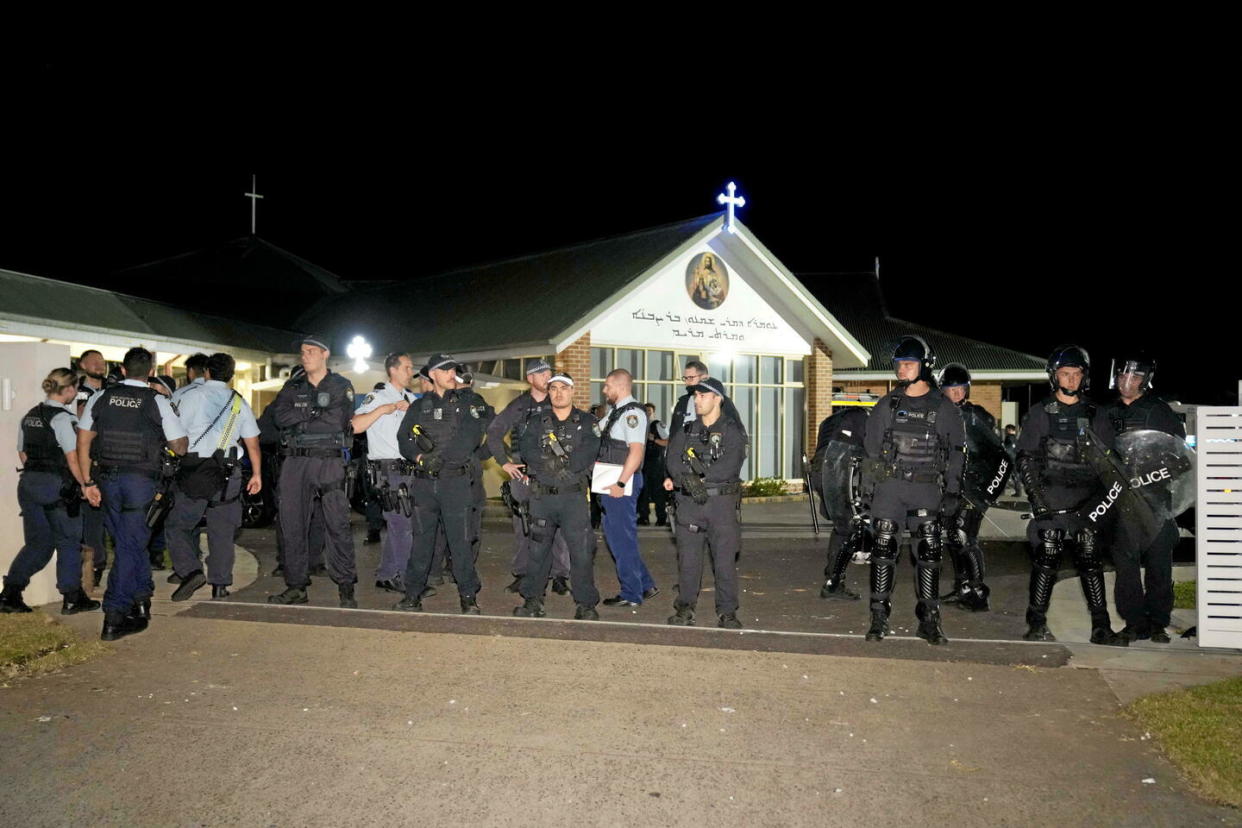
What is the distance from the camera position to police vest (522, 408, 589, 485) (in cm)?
761

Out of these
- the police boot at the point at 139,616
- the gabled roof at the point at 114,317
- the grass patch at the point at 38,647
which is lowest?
the grass patch at the point at 38,647

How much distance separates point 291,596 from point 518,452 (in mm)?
2290

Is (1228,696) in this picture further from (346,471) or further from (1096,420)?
(346,471)

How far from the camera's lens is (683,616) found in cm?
746

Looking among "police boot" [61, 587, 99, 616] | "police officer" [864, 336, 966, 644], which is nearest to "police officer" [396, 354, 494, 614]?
"police boot" [61, 587, 99, 616]

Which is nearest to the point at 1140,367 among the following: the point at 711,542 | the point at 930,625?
the point at 930,625

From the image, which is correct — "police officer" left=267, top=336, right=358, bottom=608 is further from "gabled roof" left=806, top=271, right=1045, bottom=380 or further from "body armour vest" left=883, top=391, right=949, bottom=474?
"gabled roof" left=806, top=271, right=1045, bottom=380

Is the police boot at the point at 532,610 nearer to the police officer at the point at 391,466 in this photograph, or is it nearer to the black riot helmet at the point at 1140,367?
the police officer at the point at 391,466

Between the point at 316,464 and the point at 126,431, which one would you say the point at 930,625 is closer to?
the point at 316,464

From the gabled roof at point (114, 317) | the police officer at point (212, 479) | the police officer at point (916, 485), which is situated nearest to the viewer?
the police officer at point (916, 485)

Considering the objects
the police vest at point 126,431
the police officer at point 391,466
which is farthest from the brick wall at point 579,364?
the police vest at point 126,431

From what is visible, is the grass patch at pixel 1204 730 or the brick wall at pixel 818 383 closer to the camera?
the grass patch at pixel 1204 730

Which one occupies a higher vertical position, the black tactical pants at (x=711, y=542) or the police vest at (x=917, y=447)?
the police vest at (x=917, y=447)

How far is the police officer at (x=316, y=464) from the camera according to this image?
8.05 m
